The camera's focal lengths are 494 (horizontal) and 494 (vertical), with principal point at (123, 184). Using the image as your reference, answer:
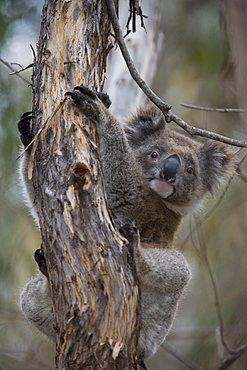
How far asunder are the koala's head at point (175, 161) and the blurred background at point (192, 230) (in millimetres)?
462

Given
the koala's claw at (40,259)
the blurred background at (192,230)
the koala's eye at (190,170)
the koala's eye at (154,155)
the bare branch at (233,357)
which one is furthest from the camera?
the blurred background at (192,230)

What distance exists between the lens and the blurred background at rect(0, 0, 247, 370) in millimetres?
6441

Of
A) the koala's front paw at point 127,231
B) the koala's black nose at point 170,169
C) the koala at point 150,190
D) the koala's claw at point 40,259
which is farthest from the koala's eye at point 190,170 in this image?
the koala's claw at point 40,259

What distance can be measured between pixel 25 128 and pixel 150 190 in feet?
4.07

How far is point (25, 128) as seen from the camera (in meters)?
3.60

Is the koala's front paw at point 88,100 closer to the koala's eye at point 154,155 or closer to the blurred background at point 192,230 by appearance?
the koala's eye at point 154,155

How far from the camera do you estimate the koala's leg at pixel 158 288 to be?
3.81 metres

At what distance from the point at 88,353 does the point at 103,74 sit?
1963 mm

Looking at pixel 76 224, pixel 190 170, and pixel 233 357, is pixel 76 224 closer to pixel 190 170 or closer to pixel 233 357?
pixel 190 170

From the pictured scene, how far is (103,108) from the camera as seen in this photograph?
3496 millimetres

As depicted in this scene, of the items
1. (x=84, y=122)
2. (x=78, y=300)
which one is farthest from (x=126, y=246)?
(x=84, y=122)

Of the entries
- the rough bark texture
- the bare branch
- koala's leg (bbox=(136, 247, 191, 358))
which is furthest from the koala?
the bare branch

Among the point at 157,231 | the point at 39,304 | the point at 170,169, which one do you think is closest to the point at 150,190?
the point at 170,169

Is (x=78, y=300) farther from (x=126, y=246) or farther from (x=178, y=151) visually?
(x=178, y=151)
